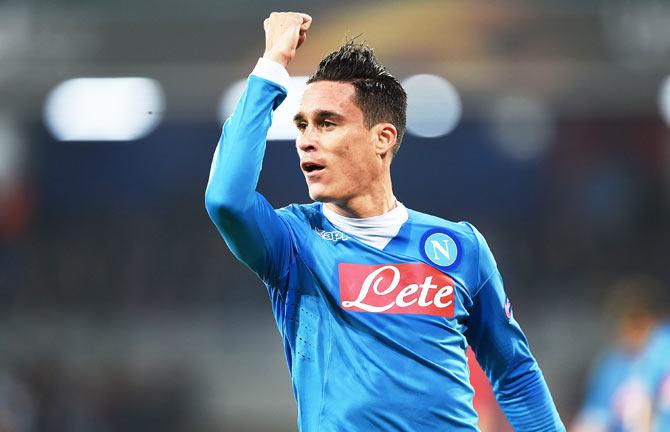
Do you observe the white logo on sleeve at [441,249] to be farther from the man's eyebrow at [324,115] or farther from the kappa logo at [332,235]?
the man's eyebrow at [324,115]

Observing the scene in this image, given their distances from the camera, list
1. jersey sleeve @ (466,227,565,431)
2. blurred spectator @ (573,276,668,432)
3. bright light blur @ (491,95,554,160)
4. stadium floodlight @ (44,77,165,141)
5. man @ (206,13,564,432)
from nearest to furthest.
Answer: man @ (206,13,564,432), jersey sleeve @ (466,227,565,431), blurred spectator @ (573,276,668,432), stadium floodlight @ (44,77,165,141), bright light blur @ (491,95,554,160)

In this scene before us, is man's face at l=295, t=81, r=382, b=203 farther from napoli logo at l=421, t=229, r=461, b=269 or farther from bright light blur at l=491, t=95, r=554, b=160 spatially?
bright light blur at l=491, t=95, r=554, b=160

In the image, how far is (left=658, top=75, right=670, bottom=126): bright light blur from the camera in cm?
1215

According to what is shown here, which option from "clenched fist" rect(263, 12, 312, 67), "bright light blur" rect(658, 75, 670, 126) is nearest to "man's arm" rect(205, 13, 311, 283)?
"clenched fist" rect(263, 12, 312, 67)

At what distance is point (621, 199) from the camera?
13.4 meters

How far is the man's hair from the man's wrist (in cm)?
26

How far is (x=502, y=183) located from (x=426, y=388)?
1077 cm

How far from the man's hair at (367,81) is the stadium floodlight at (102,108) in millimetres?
8958

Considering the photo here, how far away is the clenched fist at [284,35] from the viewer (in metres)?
2.63

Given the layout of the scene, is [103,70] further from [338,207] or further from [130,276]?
[338,207]

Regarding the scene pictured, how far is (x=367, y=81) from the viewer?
2.85m

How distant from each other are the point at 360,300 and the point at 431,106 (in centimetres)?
991

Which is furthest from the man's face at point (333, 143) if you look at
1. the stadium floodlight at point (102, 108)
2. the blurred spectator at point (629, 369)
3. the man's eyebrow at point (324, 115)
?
the stadium floodlight at point (102, 108)

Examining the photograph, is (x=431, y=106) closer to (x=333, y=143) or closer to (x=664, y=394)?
(x=664, y=394)
